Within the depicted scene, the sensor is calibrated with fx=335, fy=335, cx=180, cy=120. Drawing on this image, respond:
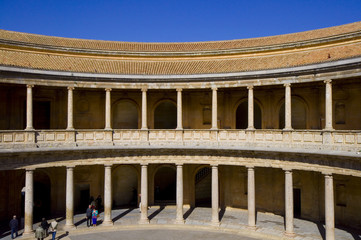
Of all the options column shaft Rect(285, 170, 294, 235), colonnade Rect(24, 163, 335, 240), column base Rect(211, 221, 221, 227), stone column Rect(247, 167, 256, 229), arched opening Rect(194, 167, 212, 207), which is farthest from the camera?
arched opening Rect(194, 167, 212, 207)

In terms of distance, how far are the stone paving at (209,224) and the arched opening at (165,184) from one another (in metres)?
2.96

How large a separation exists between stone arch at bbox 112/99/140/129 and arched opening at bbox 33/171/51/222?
23.5 feet

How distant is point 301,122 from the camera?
1035 inches

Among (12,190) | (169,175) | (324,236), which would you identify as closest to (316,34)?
(324,236)

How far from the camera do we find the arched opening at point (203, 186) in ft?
102

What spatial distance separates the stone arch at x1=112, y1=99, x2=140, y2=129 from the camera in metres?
28.7

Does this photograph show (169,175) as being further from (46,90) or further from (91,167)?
(46,90)

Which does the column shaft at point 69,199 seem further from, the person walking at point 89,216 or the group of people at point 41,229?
the group of people at point 41,229

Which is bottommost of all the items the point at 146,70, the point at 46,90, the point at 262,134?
the point at 262,134

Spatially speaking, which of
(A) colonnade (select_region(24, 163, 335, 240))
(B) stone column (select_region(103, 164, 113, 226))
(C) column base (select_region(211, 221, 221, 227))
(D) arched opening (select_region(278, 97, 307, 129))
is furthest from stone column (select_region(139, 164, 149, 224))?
(D) arched opening (select_region(278, 97, 307, 129))

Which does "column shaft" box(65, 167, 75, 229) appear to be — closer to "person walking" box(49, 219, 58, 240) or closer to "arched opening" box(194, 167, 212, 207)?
"person walking" box(49, 219, 58, 240)

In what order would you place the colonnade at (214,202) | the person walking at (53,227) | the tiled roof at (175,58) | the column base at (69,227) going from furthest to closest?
the tiled roof at (175,58)
the column base at (69,227)
the person walking at (53,227)
the colonnade at (214,202)

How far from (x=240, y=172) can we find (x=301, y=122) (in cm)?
639

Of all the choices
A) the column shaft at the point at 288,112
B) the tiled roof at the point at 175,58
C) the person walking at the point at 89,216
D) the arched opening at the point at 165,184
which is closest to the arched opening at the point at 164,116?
the arched opening at the point at 165,184
